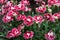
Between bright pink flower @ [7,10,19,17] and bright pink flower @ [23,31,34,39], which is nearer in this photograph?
bright pink flower @ [23,31,34,39]

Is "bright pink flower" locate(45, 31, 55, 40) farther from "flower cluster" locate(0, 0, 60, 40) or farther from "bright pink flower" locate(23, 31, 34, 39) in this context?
"bright pink flower" locate(23, 31, 34, 39)

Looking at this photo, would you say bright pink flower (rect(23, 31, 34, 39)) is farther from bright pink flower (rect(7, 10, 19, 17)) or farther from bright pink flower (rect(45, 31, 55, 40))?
bright pink flower (rect(7, 10, 19, 17))

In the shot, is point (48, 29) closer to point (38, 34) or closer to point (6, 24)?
point (38, 34)

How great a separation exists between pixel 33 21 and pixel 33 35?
17cm

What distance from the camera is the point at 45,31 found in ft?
8.69

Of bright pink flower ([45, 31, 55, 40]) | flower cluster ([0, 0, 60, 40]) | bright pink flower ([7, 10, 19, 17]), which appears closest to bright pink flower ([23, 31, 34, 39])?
flower cluster ([0, 0, 60, 40])

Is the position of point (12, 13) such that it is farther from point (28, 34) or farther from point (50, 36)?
point (50, 36)

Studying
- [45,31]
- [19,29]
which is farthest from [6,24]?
[45,31]

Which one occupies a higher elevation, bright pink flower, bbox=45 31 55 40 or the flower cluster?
the flower cluster

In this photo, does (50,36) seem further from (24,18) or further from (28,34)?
(24,18)

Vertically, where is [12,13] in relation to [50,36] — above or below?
above

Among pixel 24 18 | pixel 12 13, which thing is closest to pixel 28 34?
pixel 24 18

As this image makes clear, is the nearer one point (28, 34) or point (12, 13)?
point (28, 34)

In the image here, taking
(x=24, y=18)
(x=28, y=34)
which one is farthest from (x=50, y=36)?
(x=24, y=18)
